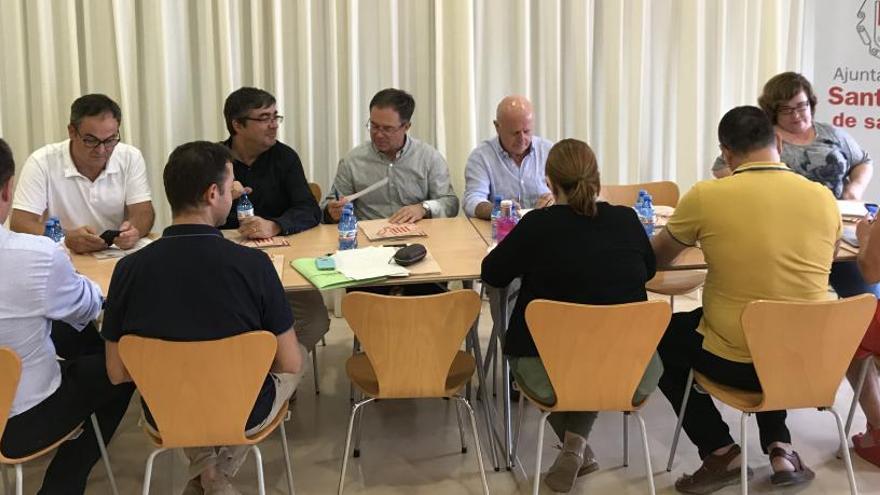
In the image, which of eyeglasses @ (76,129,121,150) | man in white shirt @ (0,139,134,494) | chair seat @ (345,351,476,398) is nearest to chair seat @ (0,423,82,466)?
man in white shirt @ (0,139,134,494)

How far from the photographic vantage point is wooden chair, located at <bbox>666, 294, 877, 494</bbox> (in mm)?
2176

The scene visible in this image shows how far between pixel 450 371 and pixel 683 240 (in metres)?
0.84

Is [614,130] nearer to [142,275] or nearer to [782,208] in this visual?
[782,208]

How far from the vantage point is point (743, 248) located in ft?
7.84

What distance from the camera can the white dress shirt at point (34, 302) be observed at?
2.04 m

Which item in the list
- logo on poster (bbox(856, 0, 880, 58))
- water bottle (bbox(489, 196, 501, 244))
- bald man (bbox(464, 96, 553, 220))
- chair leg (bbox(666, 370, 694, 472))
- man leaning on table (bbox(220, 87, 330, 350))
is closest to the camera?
chair leg (bbox(666, 370, 694, 472))

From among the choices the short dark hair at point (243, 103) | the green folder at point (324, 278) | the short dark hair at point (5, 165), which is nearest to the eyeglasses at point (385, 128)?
the short dark hair at point (243, 103)

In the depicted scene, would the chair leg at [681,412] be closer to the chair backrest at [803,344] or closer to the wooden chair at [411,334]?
the chair backrest at [803,344]

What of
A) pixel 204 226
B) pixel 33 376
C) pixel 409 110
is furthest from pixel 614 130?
pixel 33 376

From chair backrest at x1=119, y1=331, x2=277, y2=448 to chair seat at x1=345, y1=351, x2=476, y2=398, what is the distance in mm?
440

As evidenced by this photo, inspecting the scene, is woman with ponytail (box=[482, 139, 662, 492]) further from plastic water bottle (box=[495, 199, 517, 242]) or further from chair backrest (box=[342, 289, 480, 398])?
plastic water bottle (box=[495, 199, 517, 242])

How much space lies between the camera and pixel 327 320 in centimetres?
330

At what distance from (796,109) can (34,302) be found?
292 centimetres

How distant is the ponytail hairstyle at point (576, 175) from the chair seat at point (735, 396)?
648mm
